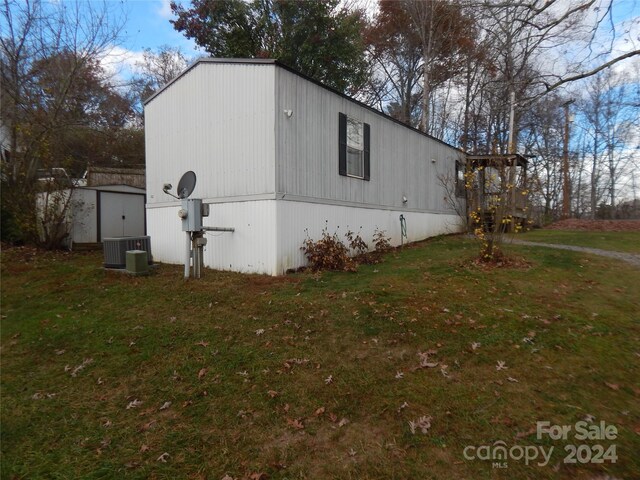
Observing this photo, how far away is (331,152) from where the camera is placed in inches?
334

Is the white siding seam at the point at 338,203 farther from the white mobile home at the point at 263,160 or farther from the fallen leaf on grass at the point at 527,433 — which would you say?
the fallen leaf on grass at the point at 527,433

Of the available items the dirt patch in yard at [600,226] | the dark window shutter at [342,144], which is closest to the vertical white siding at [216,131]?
the dark window shutter at [342,144]

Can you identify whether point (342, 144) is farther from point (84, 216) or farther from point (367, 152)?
point (84, 216)

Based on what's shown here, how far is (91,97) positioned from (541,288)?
16.2m

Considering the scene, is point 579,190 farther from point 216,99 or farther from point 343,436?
point 343,436

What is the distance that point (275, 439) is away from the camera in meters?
2.69

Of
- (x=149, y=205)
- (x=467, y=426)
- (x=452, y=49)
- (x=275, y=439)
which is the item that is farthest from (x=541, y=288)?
(x=452, y=49)

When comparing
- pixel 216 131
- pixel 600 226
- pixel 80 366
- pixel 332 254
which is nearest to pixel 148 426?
pixel 80 366

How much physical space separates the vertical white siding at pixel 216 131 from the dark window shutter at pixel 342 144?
212cm

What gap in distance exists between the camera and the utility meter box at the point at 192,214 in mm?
6652

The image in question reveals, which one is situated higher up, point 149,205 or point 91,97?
point 91,97

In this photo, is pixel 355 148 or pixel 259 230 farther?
pixel 355 148

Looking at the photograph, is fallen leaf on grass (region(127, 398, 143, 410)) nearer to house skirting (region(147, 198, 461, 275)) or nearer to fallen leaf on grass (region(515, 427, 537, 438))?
fallen leaf on grass (region(515, 427, 537, 438))

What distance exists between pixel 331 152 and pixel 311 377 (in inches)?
234
